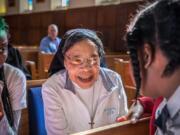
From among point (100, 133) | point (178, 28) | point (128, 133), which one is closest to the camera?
point (178, 28)

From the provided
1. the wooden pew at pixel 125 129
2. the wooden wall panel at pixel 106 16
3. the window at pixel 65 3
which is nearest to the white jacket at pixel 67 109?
the wooden pew at pixel 125 129

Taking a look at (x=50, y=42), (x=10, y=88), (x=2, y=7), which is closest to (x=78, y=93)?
(x=10, y=88)

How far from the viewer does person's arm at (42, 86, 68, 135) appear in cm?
180

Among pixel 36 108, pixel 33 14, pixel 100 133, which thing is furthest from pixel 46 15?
pixel 100 133

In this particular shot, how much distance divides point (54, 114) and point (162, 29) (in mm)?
1148

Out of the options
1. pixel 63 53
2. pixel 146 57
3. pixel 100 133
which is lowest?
pixel 100 133

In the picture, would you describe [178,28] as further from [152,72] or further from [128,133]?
[128,133]

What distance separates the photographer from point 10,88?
196 centimetres

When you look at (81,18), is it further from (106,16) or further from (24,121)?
(24,121)

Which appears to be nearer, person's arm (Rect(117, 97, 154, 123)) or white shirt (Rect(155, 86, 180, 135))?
white shirt (Rect(155, 86, 180, 135))

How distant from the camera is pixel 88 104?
1.88 metres

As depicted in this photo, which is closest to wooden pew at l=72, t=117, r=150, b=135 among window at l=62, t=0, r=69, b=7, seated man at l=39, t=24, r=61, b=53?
seated man at l=39, t=24, r=61, b=53

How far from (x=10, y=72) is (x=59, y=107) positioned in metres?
0.44

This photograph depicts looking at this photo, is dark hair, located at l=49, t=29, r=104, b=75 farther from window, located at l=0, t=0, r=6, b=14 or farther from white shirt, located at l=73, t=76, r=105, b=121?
window, located at l=0, t=0, r=6, b=14
